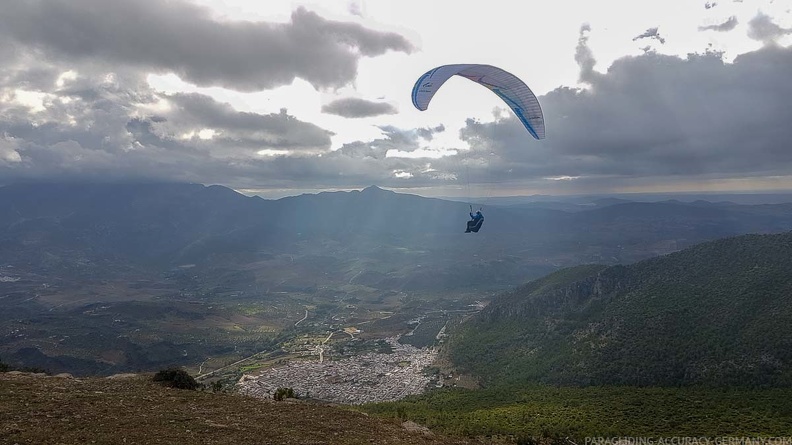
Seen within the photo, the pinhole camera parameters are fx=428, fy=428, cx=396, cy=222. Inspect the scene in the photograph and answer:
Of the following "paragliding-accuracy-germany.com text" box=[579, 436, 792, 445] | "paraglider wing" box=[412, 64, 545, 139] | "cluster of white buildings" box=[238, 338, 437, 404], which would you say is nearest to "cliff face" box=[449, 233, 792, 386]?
"cluster of white buildings" box=[238, 338, 437, 404]

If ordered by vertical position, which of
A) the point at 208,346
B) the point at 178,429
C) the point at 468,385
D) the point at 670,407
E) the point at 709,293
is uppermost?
the point at 178,429

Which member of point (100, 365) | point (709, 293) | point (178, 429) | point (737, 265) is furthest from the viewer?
point (100, 365)

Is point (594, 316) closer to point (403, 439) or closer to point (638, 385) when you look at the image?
point (638, 385)

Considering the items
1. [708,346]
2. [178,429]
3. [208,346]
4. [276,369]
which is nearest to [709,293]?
[708,346]

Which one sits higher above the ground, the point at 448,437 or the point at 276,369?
the point at 448,437

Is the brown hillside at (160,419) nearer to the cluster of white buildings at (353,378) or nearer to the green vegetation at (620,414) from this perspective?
the green vegetation at (620,414)

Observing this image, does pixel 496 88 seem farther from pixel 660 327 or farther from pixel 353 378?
pixel 353 378
